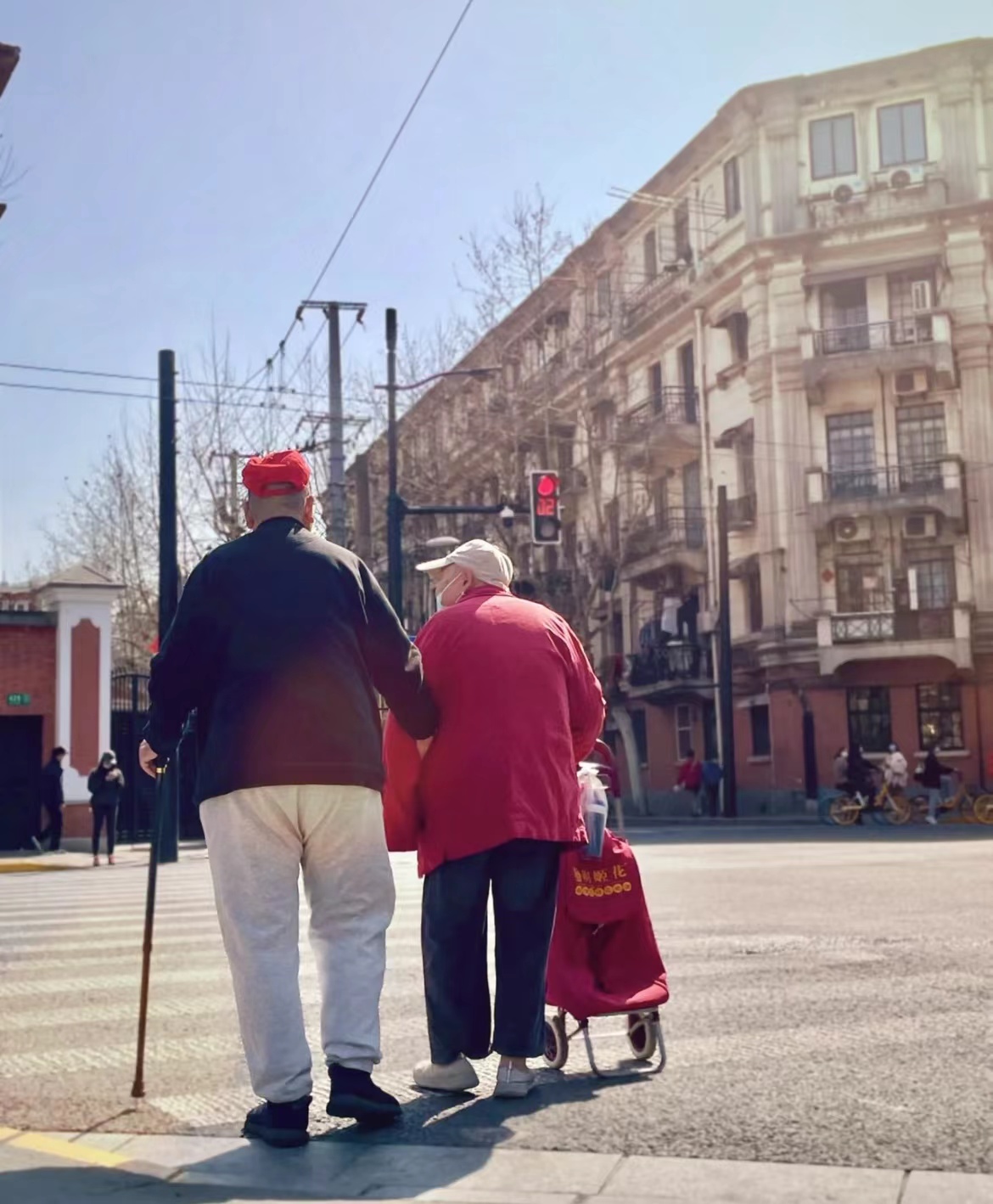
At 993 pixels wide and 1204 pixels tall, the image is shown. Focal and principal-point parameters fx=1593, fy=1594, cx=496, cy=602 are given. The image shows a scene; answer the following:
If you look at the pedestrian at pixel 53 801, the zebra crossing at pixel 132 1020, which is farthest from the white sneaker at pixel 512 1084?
the pedestrian at pixel 53 801

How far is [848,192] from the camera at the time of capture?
41.0 metres

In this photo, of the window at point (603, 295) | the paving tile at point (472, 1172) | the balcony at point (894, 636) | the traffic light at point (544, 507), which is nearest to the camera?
the paving tile at point (472, 1172)


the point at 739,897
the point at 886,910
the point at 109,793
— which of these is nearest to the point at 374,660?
the point at 886,910

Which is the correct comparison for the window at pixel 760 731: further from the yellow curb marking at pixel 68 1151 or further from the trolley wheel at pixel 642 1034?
the yellow curb marking at pixel 68 1151

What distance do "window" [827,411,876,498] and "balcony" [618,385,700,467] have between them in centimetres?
Answer: 464

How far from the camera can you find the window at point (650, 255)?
4688 cm

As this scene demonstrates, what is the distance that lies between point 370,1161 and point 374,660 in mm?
1405

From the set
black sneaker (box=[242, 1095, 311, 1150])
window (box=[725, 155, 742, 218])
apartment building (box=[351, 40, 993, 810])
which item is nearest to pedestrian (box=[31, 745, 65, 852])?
apartment building (box=[351, 40, 993, 810])

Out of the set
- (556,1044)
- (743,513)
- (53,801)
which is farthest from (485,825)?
(743,513)

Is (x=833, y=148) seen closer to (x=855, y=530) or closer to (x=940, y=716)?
(x=855, y=530)

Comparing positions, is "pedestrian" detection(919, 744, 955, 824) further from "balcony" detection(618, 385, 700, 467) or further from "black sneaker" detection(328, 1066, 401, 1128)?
"black sneaker" detection(328, 1066, 401, 1128)

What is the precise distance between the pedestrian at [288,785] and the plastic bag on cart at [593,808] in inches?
37.3

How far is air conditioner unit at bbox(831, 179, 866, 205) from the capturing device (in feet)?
134

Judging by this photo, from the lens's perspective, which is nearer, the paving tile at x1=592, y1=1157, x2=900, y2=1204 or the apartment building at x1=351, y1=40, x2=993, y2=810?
the paving tile at x1=592, y1=1157, x2=900, y2=1204
